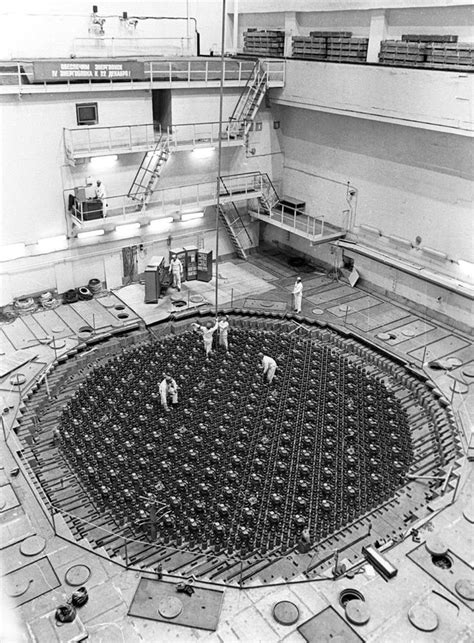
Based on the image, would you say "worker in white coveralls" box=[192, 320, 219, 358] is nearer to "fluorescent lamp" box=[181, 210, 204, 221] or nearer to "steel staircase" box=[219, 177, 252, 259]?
"fluorescent lamp" box=[181, 210, 204, 221]

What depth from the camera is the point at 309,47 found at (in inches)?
858

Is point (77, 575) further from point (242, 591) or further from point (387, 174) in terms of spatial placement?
point (387, 174)

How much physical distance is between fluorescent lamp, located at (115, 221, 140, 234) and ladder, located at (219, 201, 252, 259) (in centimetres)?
386

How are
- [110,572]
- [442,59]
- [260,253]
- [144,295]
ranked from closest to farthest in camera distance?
[110,572]
[442,59]
[144,295]
[260,253]

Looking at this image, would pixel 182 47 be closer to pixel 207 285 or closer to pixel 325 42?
pixel 325 42

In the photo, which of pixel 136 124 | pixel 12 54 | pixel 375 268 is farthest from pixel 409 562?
pixel 12 54

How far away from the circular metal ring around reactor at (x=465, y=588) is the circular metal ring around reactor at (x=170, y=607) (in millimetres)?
4676

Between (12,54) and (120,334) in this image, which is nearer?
(120,334)

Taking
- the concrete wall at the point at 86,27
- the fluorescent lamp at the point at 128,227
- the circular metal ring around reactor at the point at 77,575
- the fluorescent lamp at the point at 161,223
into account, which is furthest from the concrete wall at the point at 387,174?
the circular metal ring around reactor at the point at 77,575

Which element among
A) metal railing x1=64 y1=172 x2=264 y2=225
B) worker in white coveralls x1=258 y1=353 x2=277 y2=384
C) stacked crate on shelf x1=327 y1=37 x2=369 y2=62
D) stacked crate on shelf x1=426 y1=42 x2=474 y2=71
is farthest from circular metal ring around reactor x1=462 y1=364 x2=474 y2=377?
stacked crate on shelf x1=327 y1=37 x2=369 y2=62

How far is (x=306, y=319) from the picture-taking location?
19203mm

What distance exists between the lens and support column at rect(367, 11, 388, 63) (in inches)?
756

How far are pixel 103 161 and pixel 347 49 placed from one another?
947 centimetres

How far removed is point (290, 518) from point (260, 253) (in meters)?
14.9
